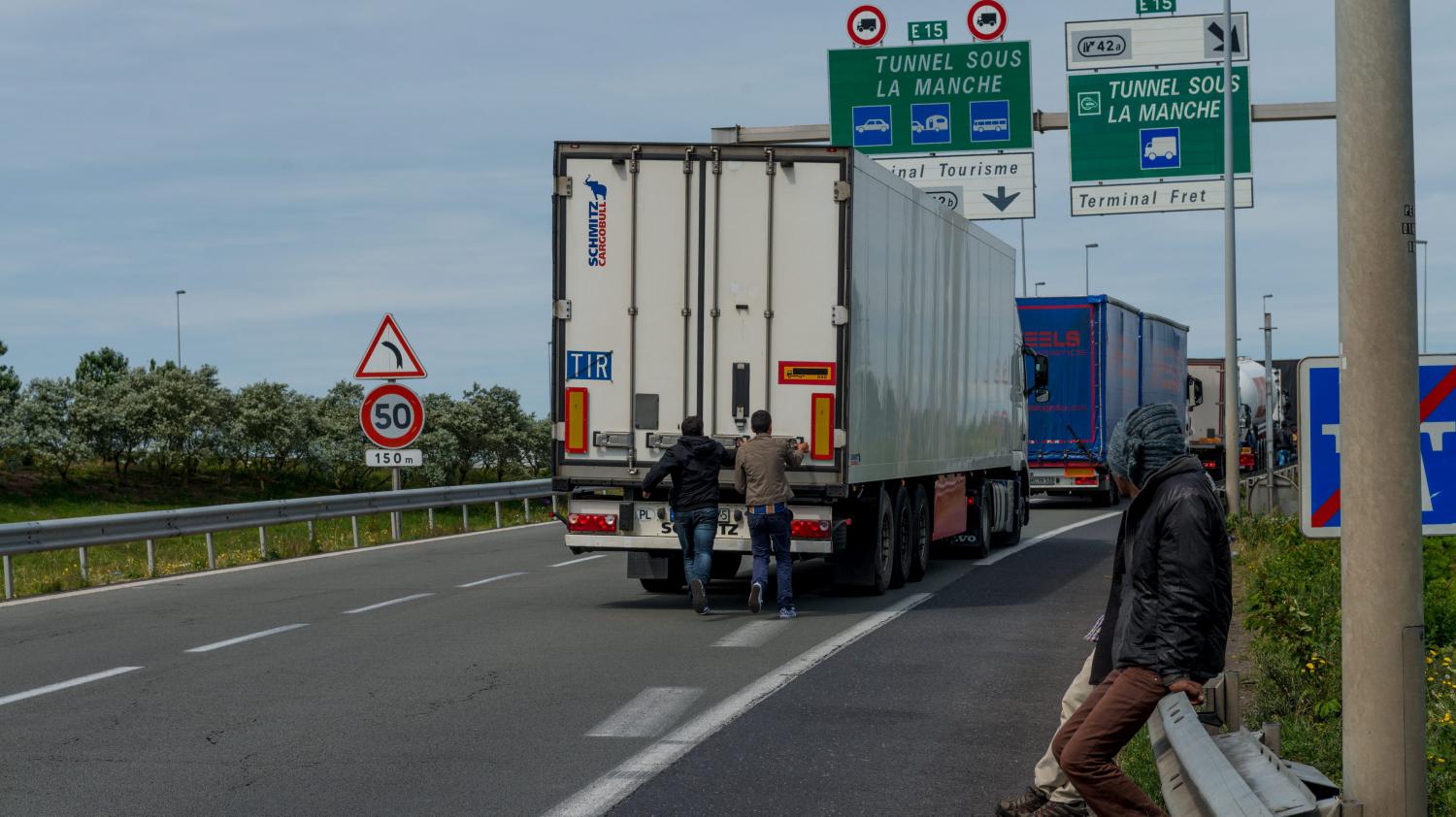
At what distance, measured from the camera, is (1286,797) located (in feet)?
15.2

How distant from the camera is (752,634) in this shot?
507 inches

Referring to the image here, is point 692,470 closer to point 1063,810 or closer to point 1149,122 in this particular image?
point 1063,810

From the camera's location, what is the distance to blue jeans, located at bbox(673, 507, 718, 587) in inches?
559

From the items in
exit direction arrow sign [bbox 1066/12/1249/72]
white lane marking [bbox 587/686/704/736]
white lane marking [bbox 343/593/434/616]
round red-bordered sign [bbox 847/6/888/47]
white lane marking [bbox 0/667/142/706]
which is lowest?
white lane marking [bbox 343/593/434/616]

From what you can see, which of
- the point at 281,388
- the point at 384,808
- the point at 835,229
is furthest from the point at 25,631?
the point at 281,388

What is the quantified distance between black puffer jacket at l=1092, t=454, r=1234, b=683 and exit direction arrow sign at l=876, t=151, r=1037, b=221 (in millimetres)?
20101

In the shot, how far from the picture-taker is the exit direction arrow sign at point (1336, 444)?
19.6ft

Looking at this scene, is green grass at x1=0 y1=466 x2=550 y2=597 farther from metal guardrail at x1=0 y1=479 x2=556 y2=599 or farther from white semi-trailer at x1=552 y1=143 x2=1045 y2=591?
white semi-trailer at x1=552 y1=143 x2=1045 y2=591

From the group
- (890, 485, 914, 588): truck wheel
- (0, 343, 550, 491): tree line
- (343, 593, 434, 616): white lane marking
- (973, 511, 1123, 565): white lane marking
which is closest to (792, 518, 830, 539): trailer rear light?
(890, 485, 914, 588): truck wheel

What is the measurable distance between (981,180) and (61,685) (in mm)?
17681

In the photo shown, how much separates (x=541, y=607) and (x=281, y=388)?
52459 mm

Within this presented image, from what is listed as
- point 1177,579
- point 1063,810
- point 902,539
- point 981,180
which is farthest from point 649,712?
point 981,180

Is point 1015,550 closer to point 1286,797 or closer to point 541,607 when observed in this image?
point 541,607

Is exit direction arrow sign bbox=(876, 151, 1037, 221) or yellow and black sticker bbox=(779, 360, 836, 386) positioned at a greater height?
exit direction arrow sign bbox=(876, 151, 1037, 221)
